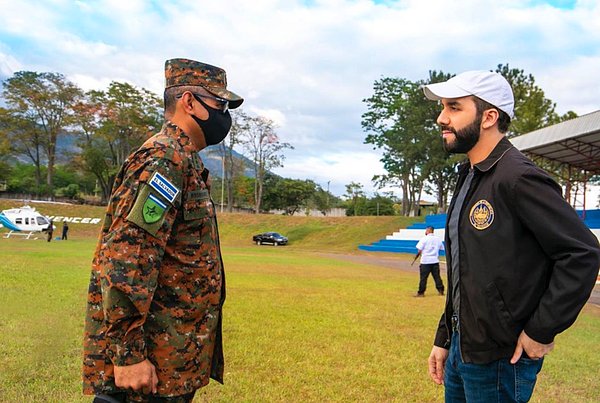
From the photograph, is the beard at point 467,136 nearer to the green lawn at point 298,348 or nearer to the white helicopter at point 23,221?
the green lawn at point 298,348

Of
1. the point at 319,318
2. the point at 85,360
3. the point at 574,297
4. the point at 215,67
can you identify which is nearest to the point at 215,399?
the point at 85,360

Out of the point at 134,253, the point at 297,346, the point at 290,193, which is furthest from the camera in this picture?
the point at 290,193

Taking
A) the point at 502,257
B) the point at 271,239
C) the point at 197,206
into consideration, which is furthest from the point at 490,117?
the point at 271,239

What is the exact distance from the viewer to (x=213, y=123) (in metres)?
2.51

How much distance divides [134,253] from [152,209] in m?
0.19

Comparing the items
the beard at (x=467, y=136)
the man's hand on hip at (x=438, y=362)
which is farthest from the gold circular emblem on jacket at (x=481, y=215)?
the man's hand on hip at (x=438, y=362)

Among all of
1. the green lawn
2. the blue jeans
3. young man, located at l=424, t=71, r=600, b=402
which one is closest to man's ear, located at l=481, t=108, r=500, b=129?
young man, located at l=424, t=71, r=600, b=402

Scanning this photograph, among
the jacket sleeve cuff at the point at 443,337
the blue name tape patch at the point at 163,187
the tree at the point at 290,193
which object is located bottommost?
the jacket sleeve cuff at the point at 443,337

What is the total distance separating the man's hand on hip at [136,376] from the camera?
196 cm

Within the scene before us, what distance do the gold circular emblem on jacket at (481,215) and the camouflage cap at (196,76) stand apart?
4.32 feet

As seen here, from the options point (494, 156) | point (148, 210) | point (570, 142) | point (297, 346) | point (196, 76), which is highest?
point (570, 142)

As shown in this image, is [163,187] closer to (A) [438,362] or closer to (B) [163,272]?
(B) [163,272]

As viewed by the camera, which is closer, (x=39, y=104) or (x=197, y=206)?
(x=197, y=206)

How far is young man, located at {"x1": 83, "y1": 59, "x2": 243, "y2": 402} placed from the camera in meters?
1.95
